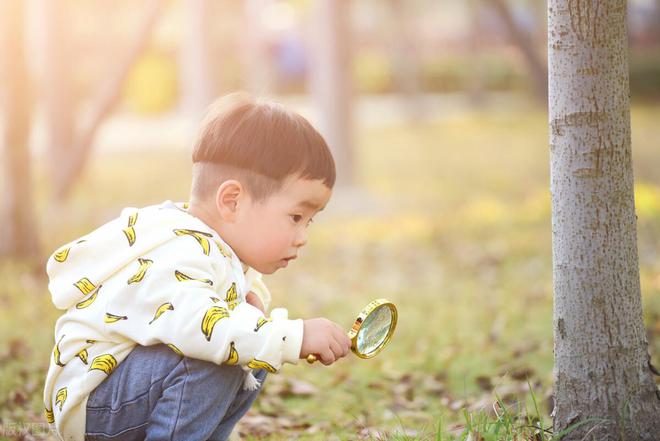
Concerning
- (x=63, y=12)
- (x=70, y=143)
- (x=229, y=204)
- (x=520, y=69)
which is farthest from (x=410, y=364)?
(x=520, y=69)

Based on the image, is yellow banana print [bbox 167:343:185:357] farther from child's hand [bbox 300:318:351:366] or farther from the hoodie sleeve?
child's hand [bbox 300:318:351:366]

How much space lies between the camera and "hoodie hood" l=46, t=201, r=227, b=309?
2.34m

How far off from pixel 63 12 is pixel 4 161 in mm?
4008

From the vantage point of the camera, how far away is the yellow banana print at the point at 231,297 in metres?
2.37

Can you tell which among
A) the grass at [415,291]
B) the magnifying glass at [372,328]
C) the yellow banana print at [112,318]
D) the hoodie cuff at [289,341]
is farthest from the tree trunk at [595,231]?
the yellow banana print at [112,318]

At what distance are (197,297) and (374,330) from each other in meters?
0.51

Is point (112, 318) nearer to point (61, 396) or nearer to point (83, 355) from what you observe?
point (83, 355)

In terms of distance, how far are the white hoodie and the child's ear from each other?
7 cm

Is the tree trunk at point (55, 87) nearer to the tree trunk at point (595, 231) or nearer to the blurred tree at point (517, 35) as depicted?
the blurred tree at point (517, 35)

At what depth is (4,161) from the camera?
20.6 ft

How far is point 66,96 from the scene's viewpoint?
9578 millimetres

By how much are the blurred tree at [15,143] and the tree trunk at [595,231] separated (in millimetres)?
4584

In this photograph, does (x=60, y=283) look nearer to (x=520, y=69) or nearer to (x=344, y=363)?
(x=344, y=363)

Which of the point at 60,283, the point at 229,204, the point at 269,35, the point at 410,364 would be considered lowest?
the point at 410,364
